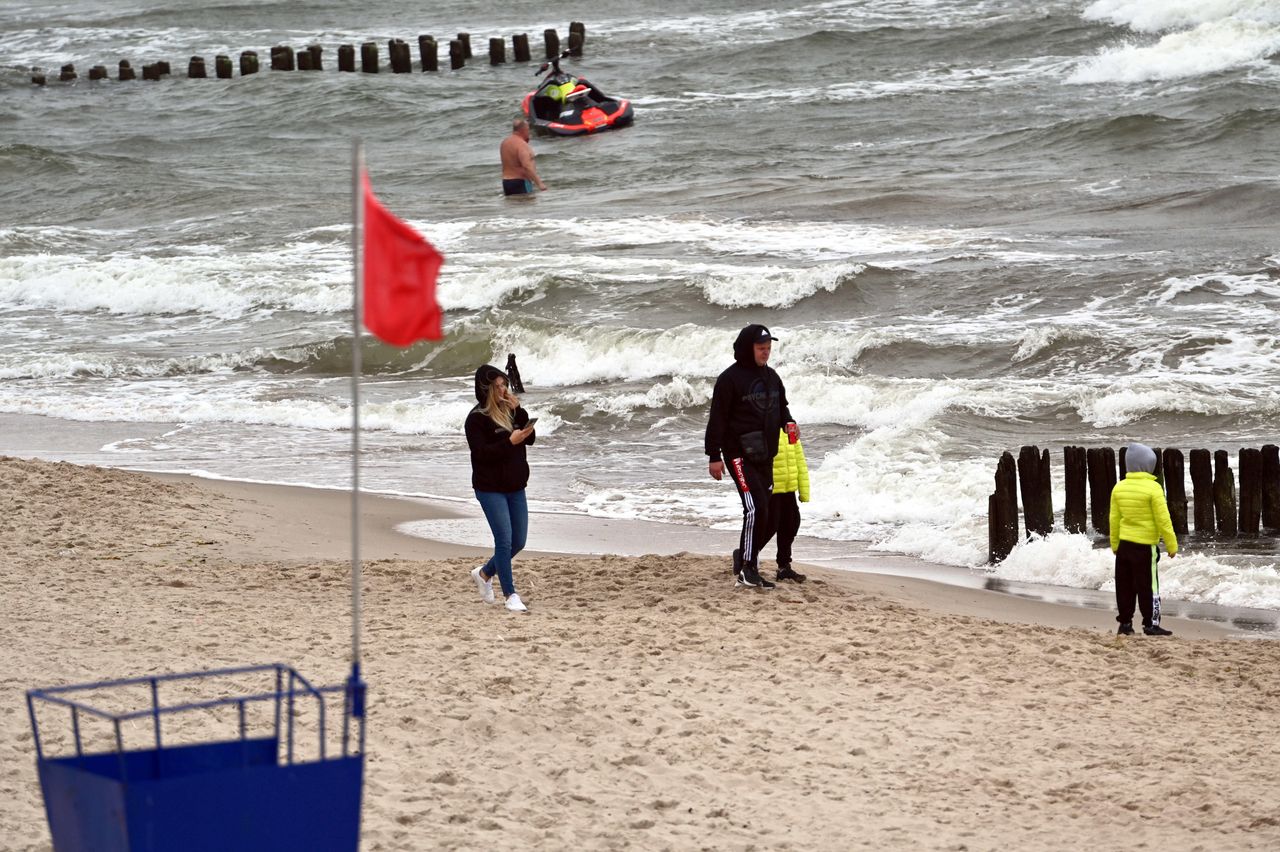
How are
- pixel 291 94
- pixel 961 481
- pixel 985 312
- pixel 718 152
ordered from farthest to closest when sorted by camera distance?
pixel 291 94 → pixel 718 152 → pixel 985 312 → pixel 961 481

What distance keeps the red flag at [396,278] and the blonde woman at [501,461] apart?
13.3 feet

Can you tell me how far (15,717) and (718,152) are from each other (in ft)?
80.6

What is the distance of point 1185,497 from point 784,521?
287cm

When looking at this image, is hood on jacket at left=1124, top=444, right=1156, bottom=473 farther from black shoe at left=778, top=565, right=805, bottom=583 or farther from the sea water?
black shoe at left=778, top=565, right=805, bottom=583

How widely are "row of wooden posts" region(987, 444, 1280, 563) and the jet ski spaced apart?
911 inches

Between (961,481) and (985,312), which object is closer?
(961,481)

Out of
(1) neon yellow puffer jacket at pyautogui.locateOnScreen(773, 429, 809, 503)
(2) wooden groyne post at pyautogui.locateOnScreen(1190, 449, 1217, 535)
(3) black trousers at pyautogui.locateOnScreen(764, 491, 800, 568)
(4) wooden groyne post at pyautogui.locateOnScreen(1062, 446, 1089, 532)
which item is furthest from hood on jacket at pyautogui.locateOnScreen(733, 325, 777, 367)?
(2) wooden groyne post at pyautogui.locateOnScreen(1190, 449, 1217, 535)

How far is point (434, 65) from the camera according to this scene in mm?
A: 42750

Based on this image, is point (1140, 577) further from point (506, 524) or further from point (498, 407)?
point (498, 407)

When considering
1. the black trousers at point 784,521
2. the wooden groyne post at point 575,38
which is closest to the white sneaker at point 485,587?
the black trousers at point 784,521

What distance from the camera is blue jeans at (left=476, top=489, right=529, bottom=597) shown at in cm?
827

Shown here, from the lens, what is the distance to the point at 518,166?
87.2ft

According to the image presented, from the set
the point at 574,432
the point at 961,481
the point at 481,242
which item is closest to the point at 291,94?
the point at 481,242

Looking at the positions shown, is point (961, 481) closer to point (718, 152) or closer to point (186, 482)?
point (186, 482)
